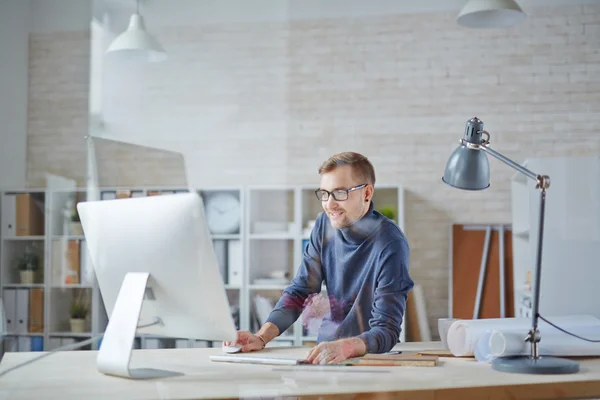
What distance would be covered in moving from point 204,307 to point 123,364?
19cm

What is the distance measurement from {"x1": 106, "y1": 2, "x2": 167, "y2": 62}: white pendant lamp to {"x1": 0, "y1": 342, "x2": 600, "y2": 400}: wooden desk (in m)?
1.49

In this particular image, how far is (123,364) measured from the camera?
55.7 inches

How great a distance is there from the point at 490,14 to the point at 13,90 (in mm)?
1589

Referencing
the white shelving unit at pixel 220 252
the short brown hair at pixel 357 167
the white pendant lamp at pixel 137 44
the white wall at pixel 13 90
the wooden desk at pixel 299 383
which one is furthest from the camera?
the white pendant lamp at pixel 137 44

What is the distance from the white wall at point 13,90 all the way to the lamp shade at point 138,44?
40 centimetres

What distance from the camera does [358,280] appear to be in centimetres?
188

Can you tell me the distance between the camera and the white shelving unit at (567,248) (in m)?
2.46

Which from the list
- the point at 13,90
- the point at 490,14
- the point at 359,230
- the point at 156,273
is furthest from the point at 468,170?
the point at 13,90

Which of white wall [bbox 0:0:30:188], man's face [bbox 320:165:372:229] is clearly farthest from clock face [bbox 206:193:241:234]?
man's face [bbox 320:165:372:229]

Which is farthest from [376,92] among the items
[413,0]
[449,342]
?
[449,342]

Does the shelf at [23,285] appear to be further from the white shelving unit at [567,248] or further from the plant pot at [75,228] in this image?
the white shelving unit at [567,248]

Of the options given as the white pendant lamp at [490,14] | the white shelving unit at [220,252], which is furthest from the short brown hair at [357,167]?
the white pendant lamp at [490,14]

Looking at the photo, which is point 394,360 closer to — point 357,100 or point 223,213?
point 357,100

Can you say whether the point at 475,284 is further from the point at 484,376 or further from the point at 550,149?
the point at 484,376
